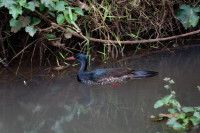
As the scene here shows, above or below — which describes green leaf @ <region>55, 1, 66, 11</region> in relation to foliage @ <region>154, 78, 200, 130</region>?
above

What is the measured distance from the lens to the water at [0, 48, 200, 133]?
402 cm

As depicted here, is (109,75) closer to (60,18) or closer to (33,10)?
A: (60,18)

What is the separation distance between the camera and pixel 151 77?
5.78m

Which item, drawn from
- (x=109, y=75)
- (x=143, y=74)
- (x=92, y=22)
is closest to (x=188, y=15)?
(x=143, y=74)

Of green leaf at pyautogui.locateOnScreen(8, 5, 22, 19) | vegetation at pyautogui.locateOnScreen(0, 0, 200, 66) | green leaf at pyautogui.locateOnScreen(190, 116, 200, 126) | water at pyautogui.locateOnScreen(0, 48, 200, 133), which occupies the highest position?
green leaf at pyautogui.locateOnScreen(8, 5, 22, 19)

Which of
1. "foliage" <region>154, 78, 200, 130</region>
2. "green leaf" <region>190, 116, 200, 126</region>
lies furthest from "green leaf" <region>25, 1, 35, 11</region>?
"green leaf" <region>190, 116, 200, 126</region>

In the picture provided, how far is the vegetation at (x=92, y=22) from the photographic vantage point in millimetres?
5984

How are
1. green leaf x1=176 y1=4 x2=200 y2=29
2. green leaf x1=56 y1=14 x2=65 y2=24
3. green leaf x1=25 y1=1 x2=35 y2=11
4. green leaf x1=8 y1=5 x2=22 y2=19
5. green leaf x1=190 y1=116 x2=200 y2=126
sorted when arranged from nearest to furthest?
1. green leaf x1=190 y1=116 x2=200 y2=126
2. green leaf x1=8 y1=5 x2=22 y2=19
3. green leaf x1=25 y1=1 x2=35 y2=11
4. green leaf x1=56 y1=14 x2=65 y2=24
5. green leaf x1=176 y1=4 x2=200 y2=29

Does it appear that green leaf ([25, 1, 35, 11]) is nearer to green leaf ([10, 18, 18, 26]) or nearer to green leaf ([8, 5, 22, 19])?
green leaf ([8, 5, 22, 19])

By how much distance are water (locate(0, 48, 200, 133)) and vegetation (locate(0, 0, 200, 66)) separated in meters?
0.76

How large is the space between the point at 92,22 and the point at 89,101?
8.15ft

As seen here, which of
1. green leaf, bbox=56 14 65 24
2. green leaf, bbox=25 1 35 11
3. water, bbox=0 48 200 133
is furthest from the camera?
green leaf, bbox=56 14 65 24

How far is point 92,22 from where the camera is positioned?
274 inches

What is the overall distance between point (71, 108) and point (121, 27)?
3169 millimetres
